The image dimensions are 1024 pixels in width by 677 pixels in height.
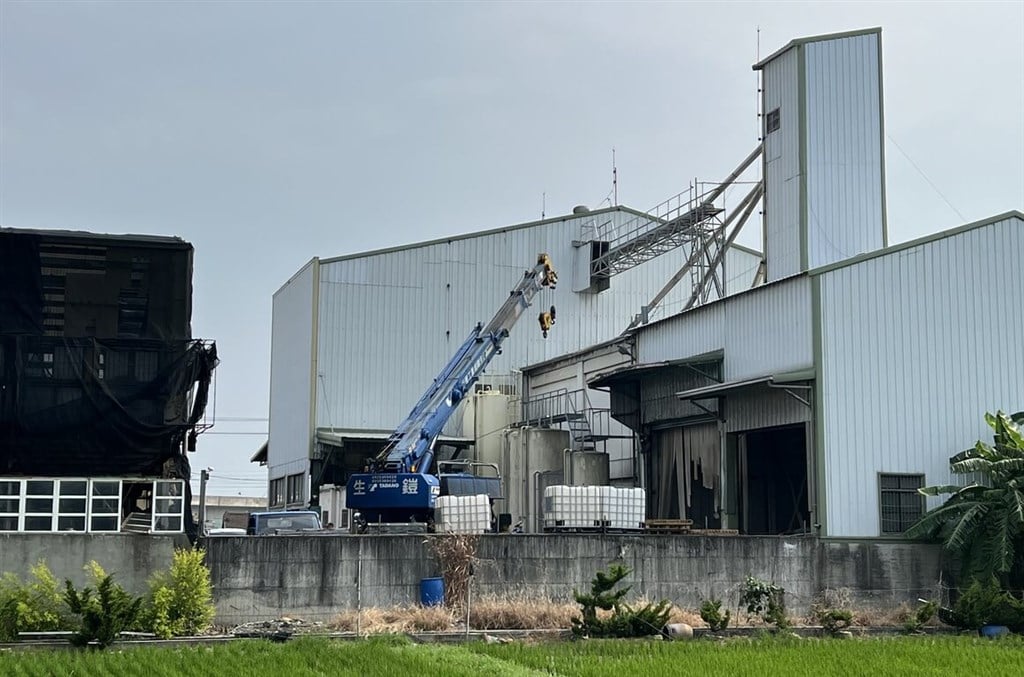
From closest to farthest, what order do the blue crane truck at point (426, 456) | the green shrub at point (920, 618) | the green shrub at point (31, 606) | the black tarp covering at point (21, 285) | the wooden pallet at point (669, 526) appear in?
the green shrub at point (31, 606), the green shrub at point (920, 618), the black tarp covering at point (21, 285), the wooden pallet at point (669, 526), the blue crane truck at point (426, 456)

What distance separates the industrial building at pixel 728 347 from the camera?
32844 millimetres

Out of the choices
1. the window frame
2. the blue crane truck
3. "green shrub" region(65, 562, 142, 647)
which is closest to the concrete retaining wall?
the window frame

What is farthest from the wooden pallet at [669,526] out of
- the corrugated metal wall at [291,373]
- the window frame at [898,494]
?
the corrugated metal wall at [291,373]

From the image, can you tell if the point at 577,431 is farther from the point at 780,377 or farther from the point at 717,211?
the point at 780,377

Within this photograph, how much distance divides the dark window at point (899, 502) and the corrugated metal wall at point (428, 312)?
20158 mm

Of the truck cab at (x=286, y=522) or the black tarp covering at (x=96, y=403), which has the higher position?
the black tarp covering at (x=96, y=403)

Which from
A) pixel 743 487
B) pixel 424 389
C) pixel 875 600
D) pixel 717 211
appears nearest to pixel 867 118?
pixel 717 211

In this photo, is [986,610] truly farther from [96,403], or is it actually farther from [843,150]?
[96,403]

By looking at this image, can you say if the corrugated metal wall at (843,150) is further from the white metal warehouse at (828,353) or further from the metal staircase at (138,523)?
the metal staircase at (138,523)

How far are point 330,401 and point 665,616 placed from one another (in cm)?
2453

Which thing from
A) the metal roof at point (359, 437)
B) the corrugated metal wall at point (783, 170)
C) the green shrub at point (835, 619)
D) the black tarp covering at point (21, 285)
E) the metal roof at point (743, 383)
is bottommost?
the green shrub at point (835, 619)

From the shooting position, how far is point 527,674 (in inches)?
782

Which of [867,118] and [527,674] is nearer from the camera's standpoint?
[527,674]

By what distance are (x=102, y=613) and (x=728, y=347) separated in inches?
779
